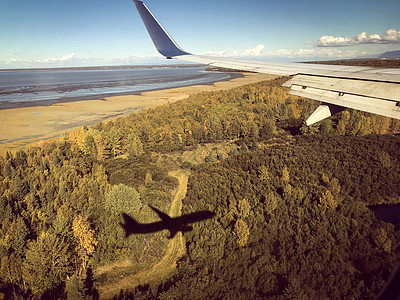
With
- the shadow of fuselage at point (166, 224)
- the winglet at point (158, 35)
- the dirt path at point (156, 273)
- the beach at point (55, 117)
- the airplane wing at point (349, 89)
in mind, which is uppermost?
the winglet at point (158, 35)

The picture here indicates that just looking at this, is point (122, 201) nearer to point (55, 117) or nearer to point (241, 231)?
point (241, 231)

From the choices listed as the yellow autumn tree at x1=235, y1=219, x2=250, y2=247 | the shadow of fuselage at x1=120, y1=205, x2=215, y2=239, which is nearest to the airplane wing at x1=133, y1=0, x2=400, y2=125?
the yellow autumn tree at x1=235, y1=219, x2=250, y2=247

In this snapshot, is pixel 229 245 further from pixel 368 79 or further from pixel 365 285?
pixel 368 79

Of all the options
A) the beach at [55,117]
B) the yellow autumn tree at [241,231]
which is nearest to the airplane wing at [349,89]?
the yellow autumn tree at [241,231]

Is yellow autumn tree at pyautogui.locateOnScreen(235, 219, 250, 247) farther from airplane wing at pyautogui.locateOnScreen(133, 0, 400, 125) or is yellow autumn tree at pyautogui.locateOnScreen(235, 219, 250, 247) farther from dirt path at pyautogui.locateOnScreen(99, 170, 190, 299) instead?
airplane wing at pyautogui.locateOnScreen(133, 0, 400, 125)

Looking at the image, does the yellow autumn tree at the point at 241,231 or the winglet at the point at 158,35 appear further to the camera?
the yellow autumn tree at the point at 241,231

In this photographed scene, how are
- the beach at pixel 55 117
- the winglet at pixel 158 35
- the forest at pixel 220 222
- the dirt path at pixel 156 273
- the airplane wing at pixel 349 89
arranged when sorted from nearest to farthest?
the airplane wing at pixel 349 89, the winglet at pixel 158 35, the forest at pixel 220 222, the dirt path at pixel 156 273, the beach at pixel 55 117

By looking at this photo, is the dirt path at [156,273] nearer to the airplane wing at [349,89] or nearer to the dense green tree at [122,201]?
the dense green tree at [122,201]
